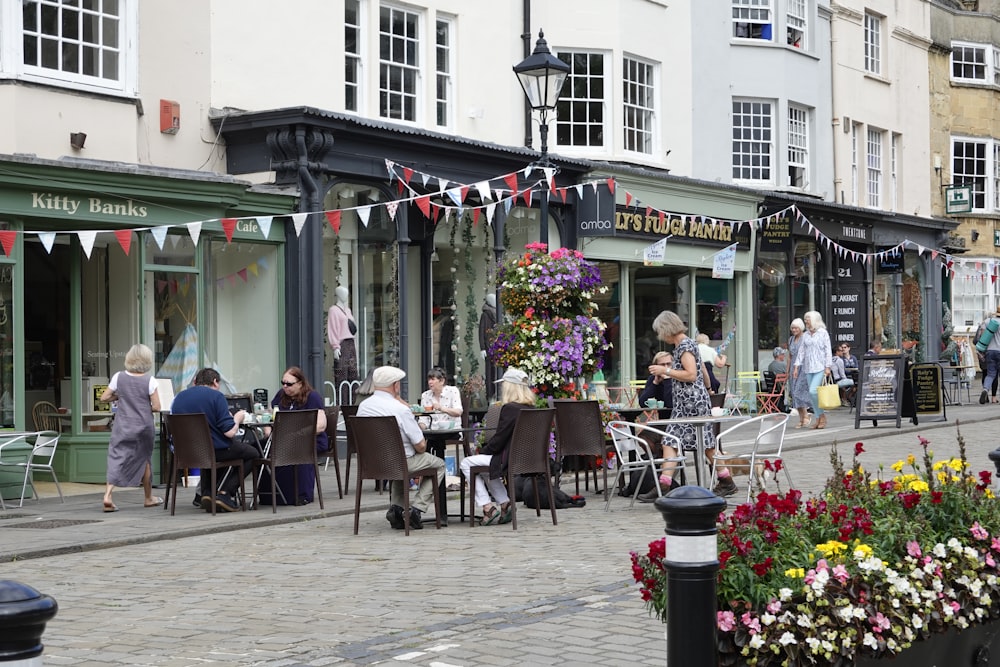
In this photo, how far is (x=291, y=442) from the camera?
13.4 metres

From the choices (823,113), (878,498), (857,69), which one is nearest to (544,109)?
(878,498)

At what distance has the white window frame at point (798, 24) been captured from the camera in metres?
28.6

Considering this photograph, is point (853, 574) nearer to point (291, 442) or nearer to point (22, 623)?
point (22, 623)

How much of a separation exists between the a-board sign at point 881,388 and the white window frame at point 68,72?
39.1 feet

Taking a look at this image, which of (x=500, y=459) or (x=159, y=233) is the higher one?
(x=159, y=233)

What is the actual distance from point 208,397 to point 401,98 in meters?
7.79

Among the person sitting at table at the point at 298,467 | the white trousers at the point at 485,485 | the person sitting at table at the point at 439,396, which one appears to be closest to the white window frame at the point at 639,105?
the person sitting at table at the point at 439,396

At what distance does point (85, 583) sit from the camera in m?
9.45

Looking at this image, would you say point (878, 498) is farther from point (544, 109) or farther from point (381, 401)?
point (544, 109)

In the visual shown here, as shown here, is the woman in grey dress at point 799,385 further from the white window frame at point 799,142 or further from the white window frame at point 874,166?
the white window frame at point 874,166

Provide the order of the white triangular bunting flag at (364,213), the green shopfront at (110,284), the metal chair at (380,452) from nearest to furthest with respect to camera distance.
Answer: the metal chair at (380,452), the green shopfront at (110,284), the white triangular bunting flag at (364,213)

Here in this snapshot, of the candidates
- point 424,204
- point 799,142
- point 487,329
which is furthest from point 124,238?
point 799,142

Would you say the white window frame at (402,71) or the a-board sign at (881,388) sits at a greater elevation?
the white window frame at (402,71)

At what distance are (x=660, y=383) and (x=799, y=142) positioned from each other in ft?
50.7
